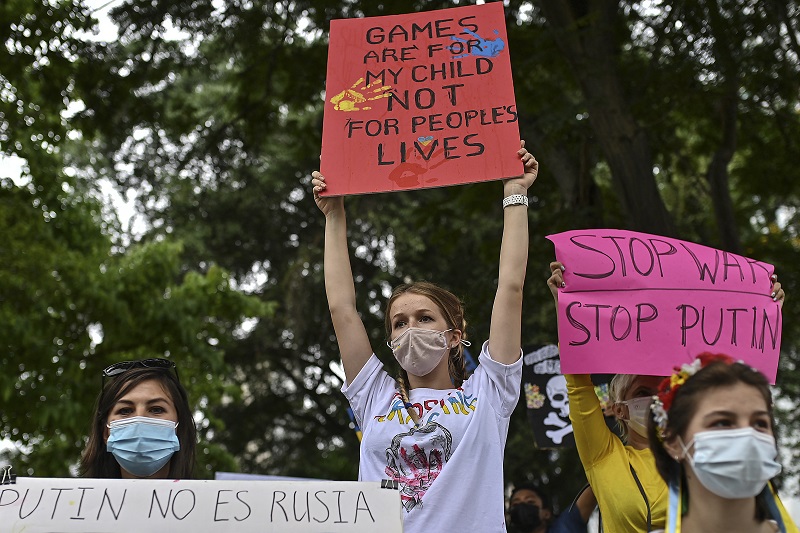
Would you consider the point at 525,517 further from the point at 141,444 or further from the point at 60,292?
the point at 60,292

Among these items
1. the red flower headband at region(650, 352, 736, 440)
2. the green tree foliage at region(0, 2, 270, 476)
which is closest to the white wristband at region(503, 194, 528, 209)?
the red flower headband at region(650, 352, 736, 440)

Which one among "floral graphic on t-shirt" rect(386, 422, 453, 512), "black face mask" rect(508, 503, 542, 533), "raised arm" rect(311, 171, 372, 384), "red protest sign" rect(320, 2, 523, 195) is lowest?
"black face mask" rect(508, 503, 542, 533)

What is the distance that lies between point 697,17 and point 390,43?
4796mm

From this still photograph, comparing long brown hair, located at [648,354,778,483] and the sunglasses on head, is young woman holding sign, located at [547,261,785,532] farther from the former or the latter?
the sunglasses on head

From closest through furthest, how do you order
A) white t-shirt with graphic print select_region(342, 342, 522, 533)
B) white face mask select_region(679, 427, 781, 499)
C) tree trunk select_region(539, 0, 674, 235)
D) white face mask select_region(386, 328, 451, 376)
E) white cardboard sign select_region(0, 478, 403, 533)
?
white face mask select_region(679, 427, 781, 499), white cardboard sign select_region(0, 478, 403, 533), white t-shirt with graphic print select_region(342, 342, 522, 533), white face mask select_region(386, 328, 451, 376), tree trunk select_region(539, 0, 674, 235)

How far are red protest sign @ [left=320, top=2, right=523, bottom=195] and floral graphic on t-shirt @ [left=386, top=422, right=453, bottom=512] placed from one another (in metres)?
1.05

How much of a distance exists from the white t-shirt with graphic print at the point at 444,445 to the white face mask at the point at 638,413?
519 millimetres

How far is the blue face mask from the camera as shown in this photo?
4.00 m

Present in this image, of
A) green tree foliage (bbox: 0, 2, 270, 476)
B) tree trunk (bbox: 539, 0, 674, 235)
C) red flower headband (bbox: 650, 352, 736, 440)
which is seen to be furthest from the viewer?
green tree foliage (bbox: 0, 2, 270, 476)

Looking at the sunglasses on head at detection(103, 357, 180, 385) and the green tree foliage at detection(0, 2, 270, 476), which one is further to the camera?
the green tree foliage at detection(0, 2, 270, 476)

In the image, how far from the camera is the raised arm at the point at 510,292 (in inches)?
153

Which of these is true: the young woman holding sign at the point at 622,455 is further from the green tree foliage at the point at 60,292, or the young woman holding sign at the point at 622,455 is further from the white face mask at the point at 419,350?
the green tree foliage at the point at 60,292

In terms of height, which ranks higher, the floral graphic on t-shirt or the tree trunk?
the tree trunk

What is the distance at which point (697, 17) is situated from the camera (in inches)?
346
